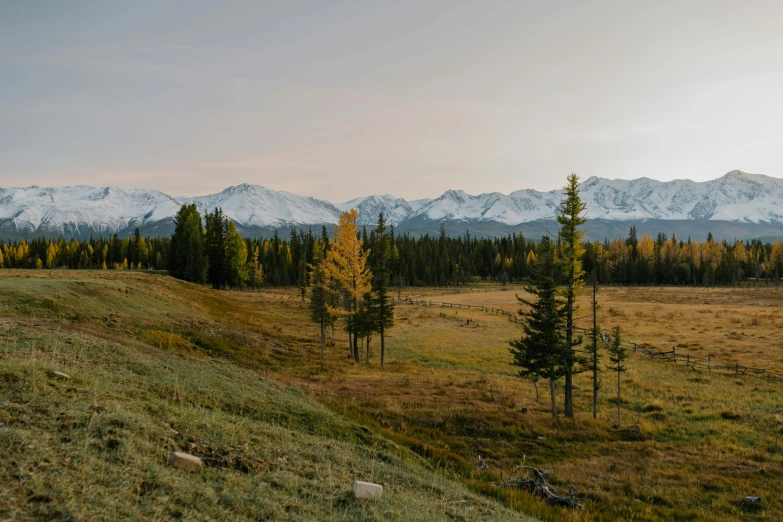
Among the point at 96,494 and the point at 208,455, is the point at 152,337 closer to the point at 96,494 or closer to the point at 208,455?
the point at 208,455

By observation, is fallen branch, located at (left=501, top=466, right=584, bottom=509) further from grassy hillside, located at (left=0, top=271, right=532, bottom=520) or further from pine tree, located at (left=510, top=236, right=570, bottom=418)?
pine tree, located at (left=510, top=236, right=570, bottom=418)

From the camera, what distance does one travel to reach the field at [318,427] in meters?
6.49

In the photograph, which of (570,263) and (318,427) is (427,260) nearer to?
(570,263)

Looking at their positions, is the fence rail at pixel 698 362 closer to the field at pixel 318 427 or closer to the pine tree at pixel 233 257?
the field at pixel 318 427

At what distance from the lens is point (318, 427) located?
12.9 m

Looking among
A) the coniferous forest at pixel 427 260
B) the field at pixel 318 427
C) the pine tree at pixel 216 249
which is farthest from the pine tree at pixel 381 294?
the coniferous forest at pixel 427 260

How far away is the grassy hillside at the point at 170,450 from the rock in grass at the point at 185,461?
0.17 meters

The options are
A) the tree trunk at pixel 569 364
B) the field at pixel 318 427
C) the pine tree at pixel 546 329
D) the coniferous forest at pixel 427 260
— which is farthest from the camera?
the coniferous forest at pixel 427 260

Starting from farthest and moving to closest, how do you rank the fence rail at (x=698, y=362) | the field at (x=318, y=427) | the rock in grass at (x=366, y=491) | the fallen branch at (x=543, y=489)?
the fence rail at (x=698, y=362) → the fallen branch at (x=543, y=489) → the rock in grass at (x=366, y=491) → the field at (x=318, y=427)

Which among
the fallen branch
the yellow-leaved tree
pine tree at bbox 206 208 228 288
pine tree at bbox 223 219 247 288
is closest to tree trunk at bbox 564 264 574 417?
the fallen branch

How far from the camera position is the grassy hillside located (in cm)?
566

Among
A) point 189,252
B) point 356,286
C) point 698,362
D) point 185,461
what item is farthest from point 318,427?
point 189,252

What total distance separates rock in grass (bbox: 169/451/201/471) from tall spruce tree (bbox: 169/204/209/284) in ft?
264

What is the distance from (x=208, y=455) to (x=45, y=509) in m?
3.16
